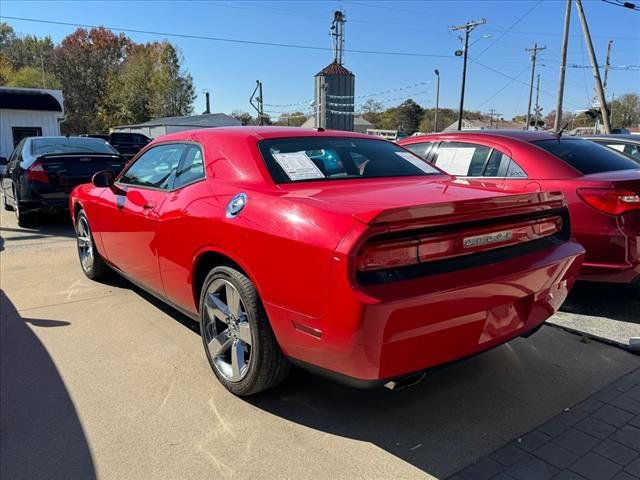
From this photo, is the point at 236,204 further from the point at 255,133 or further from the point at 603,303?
the point at 603,303

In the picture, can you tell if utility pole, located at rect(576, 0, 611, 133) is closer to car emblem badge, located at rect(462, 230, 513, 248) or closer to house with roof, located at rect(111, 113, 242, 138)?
car emblem badge, located at rect(462, 230, 513, 248)

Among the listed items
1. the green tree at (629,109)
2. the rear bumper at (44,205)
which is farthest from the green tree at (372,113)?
the rear bumper at (44,205)

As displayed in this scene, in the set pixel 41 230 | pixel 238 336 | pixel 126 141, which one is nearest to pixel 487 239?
pixel 238 336

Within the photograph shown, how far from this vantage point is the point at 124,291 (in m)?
5.04

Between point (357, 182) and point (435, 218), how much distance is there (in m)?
0.89

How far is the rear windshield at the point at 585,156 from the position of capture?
4426mm

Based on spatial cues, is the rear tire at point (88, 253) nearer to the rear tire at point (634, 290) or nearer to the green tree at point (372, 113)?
the rear tire at point (634, 290)

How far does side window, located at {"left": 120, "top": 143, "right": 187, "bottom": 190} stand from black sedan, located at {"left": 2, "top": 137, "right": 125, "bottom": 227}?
410cm

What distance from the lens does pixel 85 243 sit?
540 cm

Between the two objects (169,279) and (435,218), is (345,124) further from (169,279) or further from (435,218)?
(435,218)

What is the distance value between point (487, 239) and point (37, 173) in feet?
24.5

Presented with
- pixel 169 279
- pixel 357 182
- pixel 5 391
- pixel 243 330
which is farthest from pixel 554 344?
pixel 5 391

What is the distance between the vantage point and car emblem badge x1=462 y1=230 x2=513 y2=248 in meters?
2.45

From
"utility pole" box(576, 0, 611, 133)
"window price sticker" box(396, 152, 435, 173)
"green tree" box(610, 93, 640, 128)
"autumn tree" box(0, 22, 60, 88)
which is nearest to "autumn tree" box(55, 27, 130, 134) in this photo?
"autumn tree" box(0, 22, 60, 88)
